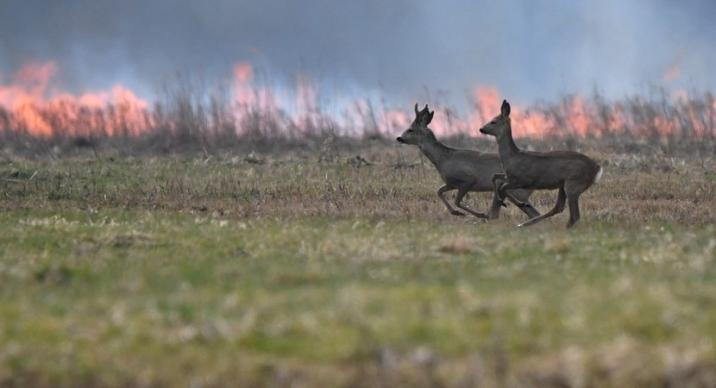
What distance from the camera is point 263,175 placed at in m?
29.1

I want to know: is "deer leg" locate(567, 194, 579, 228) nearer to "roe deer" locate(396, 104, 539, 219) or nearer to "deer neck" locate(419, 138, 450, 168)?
"roe deer" locate(396, 104, 539, 219)

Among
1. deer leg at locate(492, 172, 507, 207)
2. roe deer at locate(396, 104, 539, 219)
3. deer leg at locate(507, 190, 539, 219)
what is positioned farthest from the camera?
roe deer at locate(396, 104, 539, 219)

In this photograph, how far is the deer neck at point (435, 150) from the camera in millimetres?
22250

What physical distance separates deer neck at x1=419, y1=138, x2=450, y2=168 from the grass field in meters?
3.80

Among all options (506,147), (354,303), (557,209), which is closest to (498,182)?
(506,147)

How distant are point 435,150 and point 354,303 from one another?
1357 centimetres

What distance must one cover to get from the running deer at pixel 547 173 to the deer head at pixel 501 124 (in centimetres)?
2

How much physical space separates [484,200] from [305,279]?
1379 cm

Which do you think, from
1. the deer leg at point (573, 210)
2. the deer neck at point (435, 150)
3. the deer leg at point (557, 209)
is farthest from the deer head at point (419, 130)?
the deer leg at point (573, 210)

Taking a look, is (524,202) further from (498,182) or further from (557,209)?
(557,209)

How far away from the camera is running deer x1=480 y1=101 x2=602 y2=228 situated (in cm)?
1839

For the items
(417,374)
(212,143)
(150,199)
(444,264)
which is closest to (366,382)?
(417,374)

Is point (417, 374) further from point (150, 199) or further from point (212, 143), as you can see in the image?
point (212, 143)

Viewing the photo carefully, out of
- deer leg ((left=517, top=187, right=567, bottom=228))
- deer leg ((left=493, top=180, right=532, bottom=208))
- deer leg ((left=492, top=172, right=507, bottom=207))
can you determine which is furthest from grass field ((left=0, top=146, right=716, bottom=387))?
deer leg ((left=492, top=172, right=507, bottom=207))
